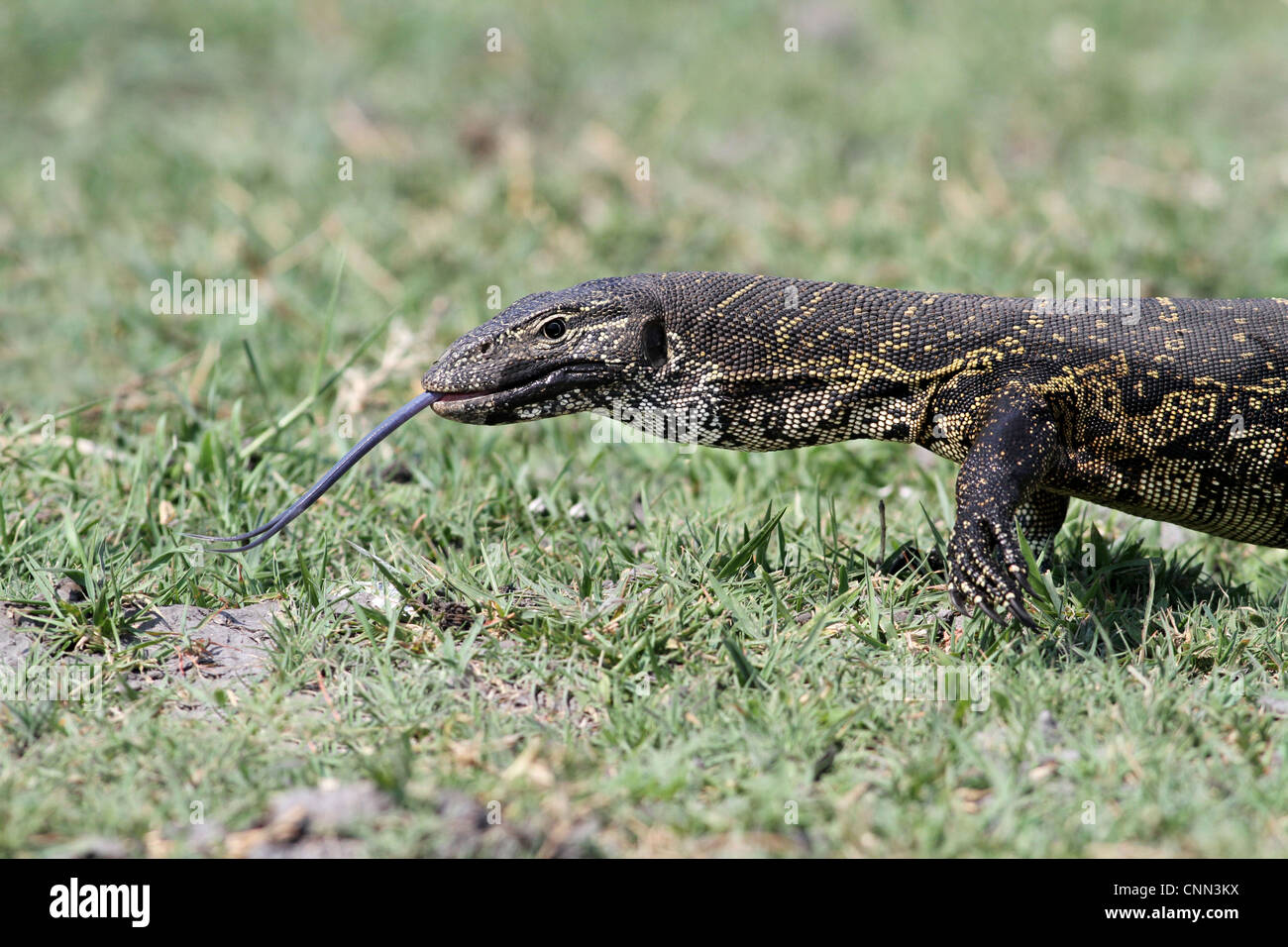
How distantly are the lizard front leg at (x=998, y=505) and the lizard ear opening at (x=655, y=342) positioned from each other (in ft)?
3.44

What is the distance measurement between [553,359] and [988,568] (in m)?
1.52

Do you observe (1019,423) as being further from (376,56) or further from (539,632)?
(376,56)

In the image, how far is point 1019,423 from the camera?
4.24 m

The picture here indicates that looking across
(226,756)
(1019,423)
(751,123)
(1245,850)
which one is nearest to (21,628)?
(226,756)

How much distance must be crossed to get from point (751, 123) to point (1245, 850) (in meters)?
7.17

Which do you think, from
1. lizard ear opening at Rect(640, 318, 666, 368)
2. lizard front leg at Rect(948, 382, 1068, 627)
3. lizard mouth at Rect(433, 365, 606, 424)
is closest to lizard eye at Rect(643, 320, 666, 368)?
lizard ear opening at Rect(640, 318, 666, 368)

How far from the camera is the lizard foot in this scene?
4125 mm

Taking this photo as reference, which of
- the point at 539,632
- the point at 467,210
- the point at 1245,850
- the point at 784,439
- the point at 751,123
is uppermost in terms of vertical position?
the point at 751,123

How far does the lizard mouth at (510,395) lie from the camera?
439 cm

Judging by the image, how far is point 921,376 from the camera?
4449mm

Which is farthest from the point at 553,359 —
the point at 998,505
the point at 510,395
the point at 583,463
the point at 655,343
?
the point at 998,505

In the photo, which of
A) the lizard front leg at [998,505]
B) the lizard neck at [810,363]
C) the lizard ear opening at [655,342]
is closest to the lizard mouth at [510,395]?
the lizard ear opening at [655,342]

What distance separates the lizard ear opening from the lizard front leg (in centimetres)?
105

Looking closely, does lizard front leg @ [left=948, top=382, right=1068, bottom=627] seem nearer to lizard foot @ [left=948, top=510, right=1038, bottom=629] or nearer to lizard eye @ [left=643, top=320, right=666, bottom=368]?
lizard foot @ [left=948, top=510, right=1038, bottom=629]
